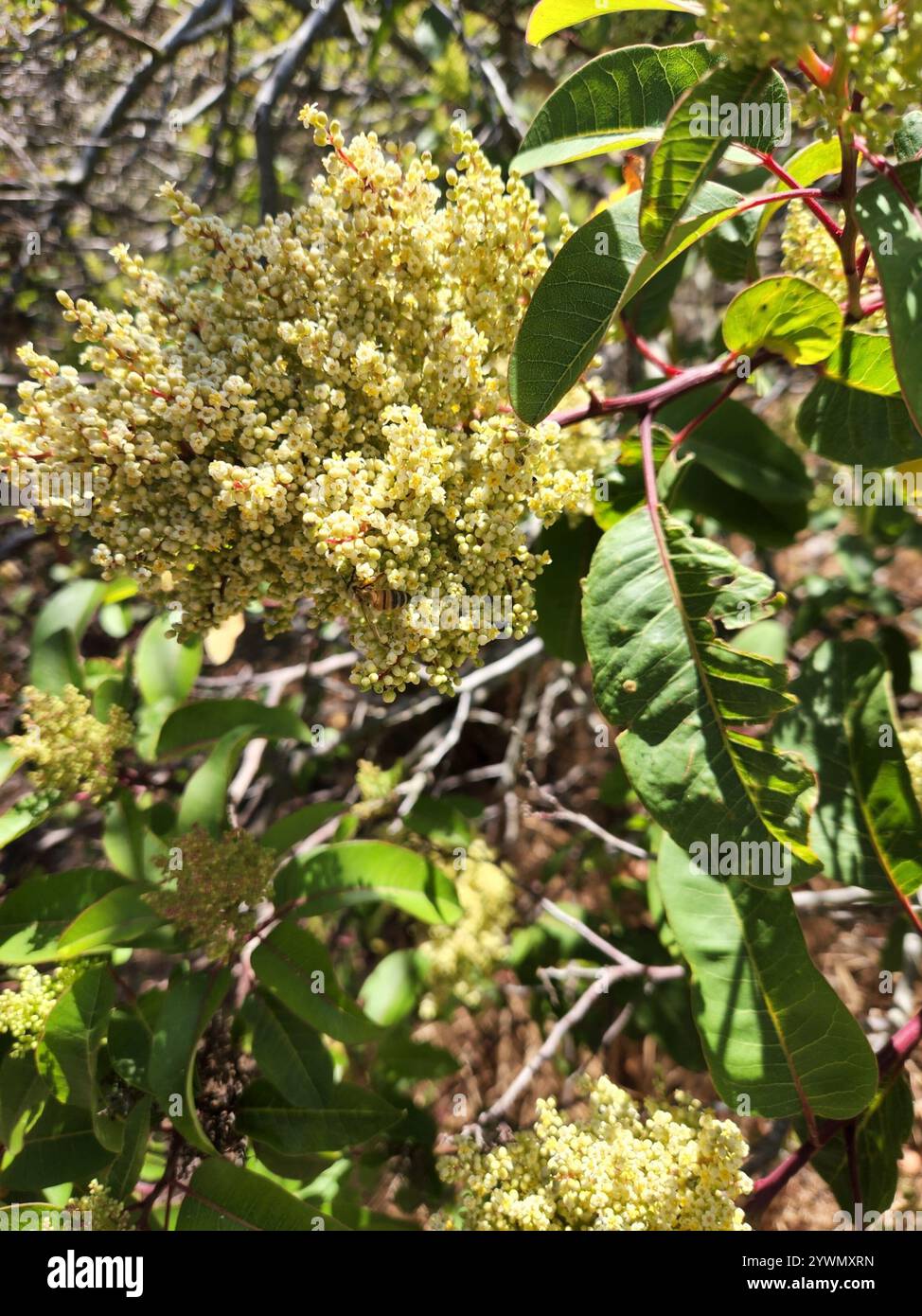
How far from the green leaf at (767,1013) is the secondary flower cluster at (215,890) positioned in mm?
1002

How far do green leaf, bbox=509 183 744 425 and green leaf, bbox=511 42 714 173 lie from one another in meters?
0.21

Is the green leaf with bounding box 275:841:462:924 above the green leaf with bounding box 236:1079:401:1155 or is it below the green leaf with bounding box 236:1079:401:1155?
above

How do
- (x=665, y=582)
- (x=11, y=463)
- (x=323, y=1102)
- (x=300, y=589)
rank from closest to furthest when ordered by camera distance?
1. (x=11, y=463)
2. (x=300, y=589)
3. (x=665, y=582)
4. (x=323, y=1102)

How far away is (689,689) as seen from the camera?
4.84 feet

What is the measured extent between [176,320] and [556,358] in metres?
0.68

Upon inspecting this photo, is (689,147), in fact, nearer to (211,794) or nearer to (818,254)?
(818,254)

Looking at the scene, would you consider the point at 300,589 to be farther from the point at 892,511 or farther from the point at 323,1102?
the point at 892,511

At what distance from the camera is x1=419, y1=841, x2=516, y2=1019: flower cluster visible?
2.67 m

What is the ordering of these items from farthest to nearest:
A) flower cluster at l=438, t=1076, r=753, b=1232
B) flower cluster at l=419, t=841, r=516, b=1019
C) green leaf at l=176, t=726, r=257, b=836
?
1. flower cluster at l=419, t=841, r=516, b=1019
2. green leaf at l=176, t=726, r=257, b=836
3. flower cluster at l=438, t=1076, r=753, b=1232

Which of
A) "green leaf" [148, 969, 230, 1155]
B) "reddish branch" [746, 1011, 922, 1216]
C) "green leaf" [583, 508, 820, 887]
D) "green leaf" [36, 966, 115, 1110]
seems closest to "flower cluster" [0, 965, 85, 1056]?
"green leaf" [36, 966, 115, 1110]

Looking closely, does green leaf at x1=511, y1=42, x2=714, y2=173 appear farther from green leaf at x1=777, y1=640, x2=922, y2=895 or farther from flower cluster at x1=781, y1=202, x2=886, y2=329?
green leaf at x1=777, y1=640, x2=922, y2=895
